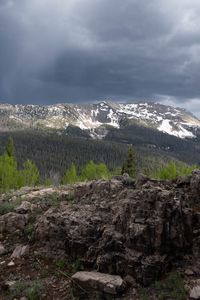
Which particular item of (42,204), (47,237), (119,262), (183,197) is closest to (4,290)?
(47,237)

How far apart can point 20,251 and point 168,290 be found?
7.15 meters

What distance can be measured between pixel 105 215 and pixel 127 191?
169 centimetres

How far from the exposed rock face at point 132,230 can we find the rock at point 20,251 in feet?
2.72

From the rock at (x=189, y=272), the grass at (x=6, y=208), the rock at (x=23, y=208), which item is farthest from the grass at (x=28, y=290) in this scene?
the grass at (x=6, y=208)

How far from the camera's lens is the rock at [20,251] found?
58.7 ft

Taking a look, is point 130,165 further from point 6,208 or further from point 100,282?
point 100,282

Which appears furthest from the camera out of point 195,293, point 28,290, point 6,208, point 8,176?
point 8,176

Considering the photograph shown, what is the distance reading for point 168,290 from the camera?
14.4 m

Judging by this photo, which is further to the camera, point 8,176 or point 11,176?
point 11,176

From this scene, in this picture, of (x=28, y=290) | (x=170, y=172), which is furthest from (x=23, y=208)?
(x=170, y=172)

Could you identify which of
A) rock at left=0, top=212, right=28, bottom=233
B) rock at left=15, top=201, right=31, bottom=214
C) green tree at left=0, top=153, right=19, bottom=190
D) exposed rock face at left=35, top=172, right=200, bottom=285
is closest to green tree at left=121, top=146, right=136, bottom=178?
green tree at left=0, top=153, right=19, bottom=190

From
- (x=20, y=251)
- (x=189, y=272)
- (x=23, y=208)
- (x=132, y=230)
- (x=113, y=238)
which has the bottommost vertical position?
(x=20, y=251)

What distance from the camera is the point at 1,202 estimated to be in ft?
77.9

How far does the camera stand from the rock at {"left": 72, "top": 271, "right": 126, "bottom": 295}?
1441 cm
